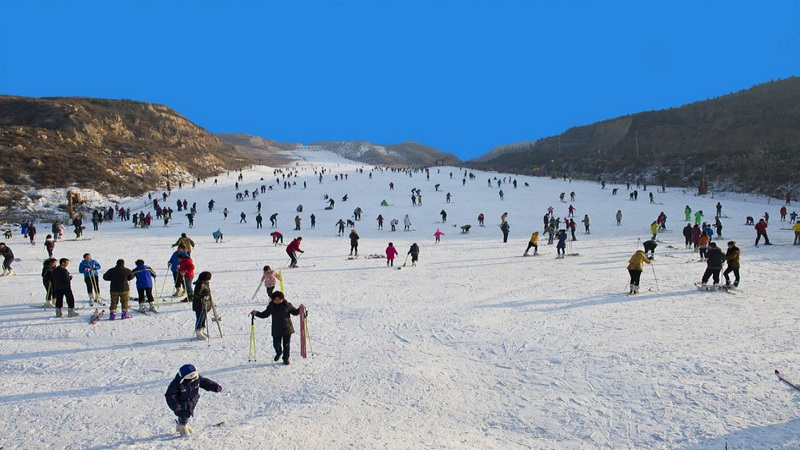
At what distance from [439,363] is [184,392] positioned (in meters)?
3.91

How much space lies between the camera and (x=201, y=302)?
8398mm

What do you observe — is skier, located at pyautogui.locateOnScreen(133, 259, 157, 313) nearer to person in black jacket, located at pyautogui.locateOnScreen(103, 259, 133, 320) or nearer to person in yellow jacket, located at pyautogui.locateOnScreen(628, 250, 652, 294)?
person in black jacket, located at pyautogui.locateOnScreen(103, 259, 133, 320)

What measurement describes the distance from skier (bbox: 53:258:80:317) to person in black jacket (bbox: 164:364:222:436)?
572 cm

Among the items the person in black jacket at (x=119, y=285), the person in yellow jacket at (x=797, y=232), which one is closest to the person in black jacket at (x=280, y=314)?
the person in black jacket at (x=119, y=285)

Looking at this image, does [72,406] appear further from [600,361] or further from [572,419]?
[600,361]

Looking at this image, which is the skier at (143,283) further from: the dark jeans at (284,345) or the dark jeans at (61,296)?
the dark jeans at (284,345)

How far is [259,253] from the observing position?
64.4 ft

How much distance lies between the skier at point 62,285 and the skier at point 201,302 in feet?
9.74

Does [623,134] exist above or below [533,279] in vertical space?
above

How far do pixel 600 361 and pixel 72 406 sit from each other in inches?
299

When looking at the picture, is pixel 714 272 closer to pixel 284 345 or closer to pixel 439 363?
pixel 439 363

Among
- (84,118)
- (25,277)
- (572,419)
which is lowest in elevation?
(572,419)

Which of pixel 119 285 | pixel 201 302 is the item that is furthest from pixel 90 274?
pixel 201 302

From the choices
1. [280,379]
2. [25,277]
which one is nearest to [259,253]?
[25,277]
